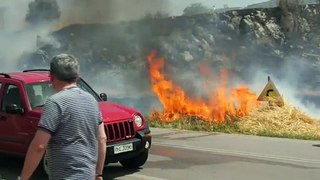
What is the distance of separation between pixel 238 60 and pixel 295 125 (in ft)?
110

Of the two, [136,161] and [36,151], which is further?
[136,161]

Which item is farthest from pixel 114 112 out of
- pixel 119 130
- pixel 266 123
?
pixel 266 123

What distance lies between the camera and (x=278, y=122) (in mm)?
13102

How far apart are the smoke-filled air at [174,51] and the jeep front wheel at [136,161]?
22.4ft

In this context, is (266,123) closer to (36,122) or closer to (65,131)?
(36,122)

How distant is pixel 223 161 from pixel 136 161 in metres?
1.63

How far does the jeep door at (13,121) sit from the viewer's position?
6984mm

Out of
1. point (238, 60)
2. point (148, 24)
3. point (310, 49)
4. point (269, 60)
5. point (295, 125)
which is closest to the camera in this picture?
point (295, 125)

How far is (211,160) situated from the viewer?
8539 millimetres

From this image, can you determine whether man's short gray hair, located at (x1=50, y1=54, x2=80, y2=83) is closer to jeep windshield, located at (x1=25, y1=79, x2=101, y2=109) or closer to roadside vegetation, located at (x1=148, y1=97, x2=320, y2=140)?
jeep windshield, located at (x1=25, y1=79, x2=101, y2=109)

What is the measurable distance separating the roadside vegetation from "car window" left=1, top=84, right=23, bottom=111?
6620 mm

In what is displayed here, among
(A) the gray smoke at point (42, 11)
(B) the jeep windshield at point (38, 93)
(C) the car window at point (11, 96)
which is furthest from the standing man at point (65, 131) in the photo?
(A) the gray smoke at point (42, 11)

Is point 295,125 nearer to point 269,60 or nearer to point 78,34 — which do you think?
point 78,34

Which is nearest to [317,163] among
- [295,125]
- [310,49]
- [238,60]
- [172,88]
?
[295,125]
